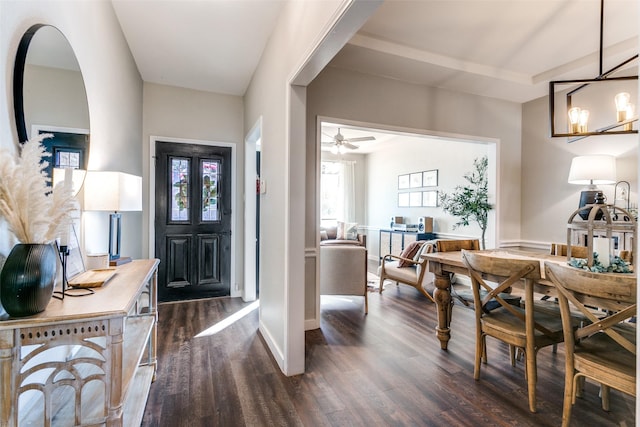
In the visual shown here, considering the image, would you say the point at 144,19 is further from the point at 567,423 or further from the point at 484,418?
the point at 567,423

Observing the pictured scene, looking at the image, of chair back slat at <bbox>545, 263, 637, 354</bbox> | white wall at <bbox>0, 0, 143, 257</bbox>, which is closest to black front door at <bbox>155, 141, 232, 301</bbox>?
white wall at <bbox>0, 0, 143, 257</bbox>

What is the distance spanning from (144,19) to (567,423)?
4.07 metres

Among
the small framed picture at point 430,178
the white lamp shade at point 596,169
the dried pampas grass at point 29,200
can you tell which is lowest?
the dried pampas grass at point 29,200

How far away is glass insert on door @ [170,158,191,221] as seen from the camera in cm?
389

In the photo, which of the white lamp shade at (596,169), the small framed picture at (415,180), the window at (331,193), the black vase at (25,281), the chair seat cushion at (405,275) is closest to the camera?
the black vase at (25,281)

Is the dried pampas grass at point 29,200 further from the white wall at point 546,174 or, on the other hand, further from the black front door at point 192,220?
the white wall at point 546,174

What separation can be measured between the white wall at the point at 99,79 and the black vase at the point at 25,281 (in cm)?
19

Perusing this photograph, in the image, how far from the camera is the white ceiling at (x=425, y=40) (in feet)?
8.00

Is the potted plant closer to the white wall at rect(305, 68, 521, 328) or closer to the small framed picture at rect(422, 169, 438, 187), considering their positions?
the white wall at rect(305, 68, 521, 328)

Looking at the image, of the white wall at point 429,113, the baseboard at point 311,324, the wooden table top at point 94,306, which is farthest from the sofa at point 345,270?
the wooden table top at point 94,306

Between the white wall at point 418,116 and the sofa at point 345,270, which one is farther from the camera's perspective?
the sofa at point 345,270

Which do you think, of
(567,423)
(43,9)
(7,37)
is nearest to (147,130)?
Result: (43,9)

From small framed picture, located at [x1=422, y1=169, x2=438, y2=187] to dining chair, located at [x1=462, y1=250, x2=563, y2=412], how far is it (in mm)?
3725

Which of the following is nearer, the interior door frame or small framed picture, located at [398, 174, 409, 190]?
the interior door frame
